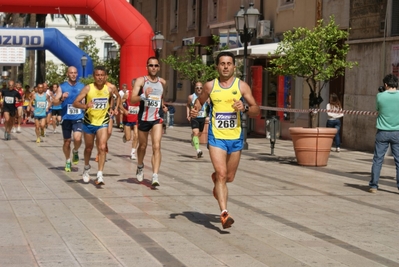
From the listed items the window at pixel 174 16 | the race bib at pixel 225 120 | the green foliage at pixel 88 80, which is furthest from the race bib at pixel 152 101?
the window at pixel 174 16

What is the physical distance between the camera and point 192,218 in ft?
33.2

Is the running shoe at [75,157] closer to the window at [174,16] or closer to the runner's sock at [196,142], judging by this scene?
the runner's sock at [196,142]

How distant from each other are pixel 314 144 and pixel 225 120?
848 centimetres

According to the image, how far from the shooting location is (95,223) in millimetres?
9508

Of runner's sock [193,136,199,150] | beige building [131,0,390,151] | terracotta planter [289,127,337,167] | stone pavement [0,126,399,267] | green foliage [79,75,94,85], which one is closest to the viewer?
stone pavement [0,126,399,267]

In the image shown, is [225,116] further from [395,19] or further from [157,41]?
[157,41]

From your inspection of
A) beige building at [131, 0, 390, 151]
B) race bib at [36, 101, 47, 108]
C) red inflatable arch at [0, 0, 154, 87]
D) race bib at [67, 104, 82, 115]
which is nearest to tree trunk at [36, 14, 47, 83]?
beige building at [131, 0, 390, 151]

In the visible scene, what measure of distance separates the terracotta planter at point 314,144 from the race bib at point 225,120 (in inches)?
329

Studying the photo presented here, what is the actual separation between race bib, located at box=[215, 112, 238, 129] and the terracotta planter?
835 cm

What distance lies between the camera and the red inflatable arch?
99.2 feet

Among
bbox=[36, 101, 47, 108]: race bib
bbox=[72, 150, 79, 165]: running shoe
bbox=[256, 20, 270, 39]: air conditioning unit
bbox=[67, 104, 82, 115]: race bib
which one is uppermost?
bbox=[256, 20, 270, 39]: air conditioning unit

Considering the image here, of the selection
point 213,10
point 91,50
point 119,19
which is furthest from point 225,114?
point 91,50

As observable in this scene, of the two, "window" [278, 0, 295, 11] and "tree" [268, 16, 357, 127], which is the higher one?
"window" [278, 0, 295, 11]

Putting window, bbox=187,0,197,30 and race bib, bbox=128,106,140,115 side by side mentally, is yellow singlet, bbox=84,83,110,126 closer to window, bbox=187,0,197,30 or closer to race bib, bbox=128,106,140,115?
race bib, bbox=128,106,140,115
